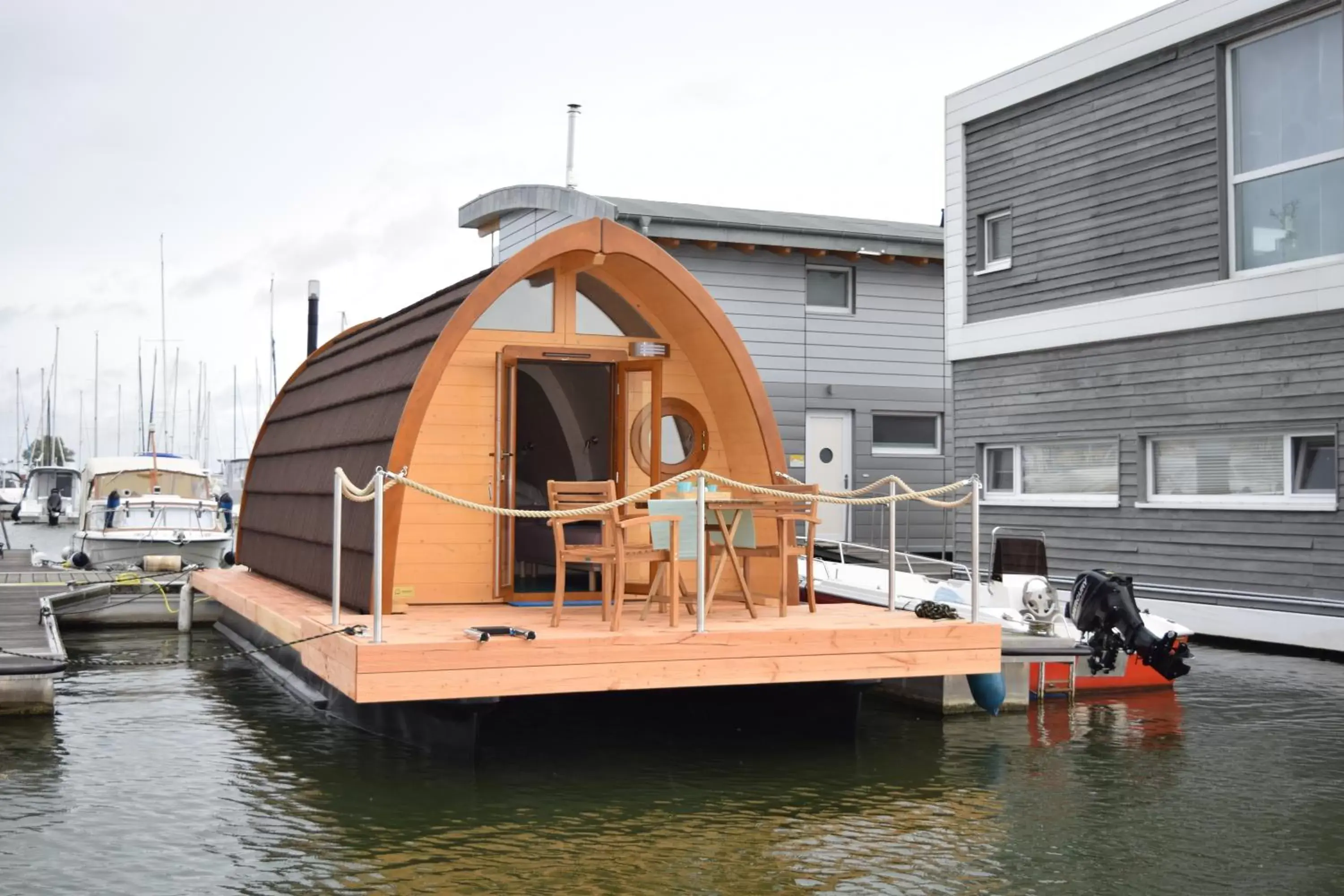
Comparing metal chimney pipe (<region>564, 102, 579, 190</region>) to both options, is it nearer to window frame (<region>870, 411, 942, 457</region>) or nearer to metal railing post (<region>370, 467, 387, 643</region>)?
window frame (<region>870, 411, 942, 457</region>)

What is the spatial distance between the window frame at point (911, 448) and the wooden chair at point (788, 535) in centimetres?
1252

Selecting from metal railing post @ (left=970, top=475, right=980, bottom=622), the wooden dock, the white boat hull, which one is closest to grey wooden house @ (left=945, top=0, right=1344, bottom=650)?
metal railing post @ (left=970, top=475, right=980, bottom=622)

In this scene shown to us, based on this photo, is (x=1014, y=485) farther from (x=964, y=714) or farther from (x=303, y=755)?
(x=303, y=755)

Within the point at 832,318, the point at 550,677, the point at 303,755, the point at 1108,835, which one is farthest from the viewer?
the point at 832,318

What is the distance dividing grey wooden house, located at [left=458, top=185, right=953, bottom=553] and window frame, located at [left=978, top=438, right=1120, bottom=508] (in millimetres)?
3280

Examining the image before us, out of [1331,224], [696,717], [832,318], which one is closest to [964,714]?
[696,717]

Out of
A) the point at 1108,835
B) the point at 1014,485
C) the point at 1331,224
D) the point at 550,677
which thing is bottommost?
the point at 1108,835

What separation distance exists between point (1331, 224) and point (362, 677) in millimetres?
10347

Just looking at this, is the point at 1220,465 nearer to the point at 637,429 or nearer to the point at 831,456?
the point at 637,429

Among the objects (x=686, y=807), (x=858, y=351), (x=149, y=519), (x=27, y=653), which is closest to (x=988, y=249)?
(x=858, y=351)

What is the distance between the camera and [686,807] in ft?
24.9

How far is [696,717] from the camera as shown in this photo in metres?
9.63

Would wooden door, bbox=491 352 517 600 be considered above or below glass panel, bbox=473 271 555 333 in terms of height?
below

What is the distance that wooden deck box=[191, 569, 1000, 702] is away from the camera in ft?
24.7
